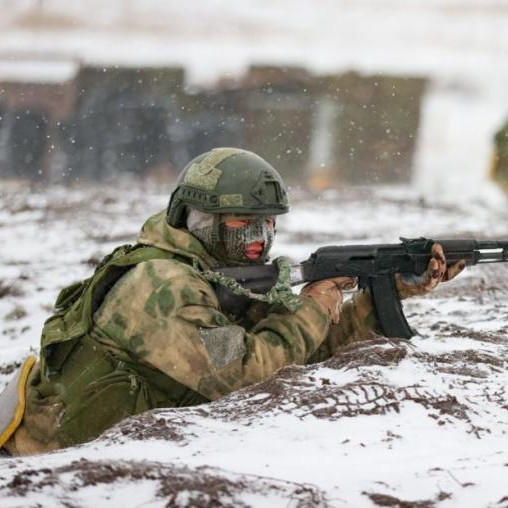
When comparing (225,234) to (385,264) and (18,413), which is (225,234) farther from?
(18,413)

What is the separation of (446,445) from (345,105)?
1861cm

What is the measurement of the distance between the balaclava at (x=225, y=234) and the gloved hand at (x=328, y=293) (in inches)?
9.8

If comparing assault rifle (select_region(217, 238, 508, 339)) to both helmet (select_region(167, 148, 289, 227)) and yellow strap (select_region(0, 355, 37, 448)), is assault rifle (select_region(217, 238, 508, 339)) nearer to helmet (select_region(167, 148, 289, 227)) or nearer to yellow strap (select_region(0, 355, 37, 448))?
helmet (select_region(167, 148, 289, 227))

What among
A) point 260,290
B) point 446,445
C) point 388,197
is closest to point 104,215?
point 388,197

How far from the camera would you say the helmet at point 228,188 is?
4094 mm

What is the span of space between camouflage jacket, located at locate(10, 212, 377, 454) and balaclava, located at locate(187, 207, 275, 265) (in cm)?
5

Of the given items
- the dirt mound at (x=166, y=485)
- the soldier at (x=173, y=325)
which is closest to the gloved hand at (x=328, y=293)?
the soldier at (x=173, y=325)

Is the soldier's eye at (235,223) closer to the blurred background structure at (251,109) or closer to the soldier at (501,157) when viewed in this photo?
the blurred background structure at (251,109)

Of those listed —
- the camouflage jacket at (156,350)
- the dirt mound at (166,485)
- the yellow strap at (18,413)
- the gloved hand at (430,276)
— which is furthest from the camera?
the gloved hand at (430,276)

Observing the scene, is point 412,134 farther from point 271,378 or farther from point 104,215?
point 271,378

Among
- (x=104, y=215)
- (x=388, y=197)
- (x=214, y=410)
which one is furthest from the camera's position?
(x=388, y=197)

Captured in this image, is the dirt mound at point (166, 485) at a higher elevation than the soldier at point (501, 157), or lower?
lower

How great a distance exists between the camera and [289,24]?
28531 mm

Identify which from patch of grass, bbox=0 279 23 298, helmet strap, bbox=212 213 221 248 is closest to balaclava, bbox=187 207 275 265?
helmet strap, bbox=212 213 221 248
